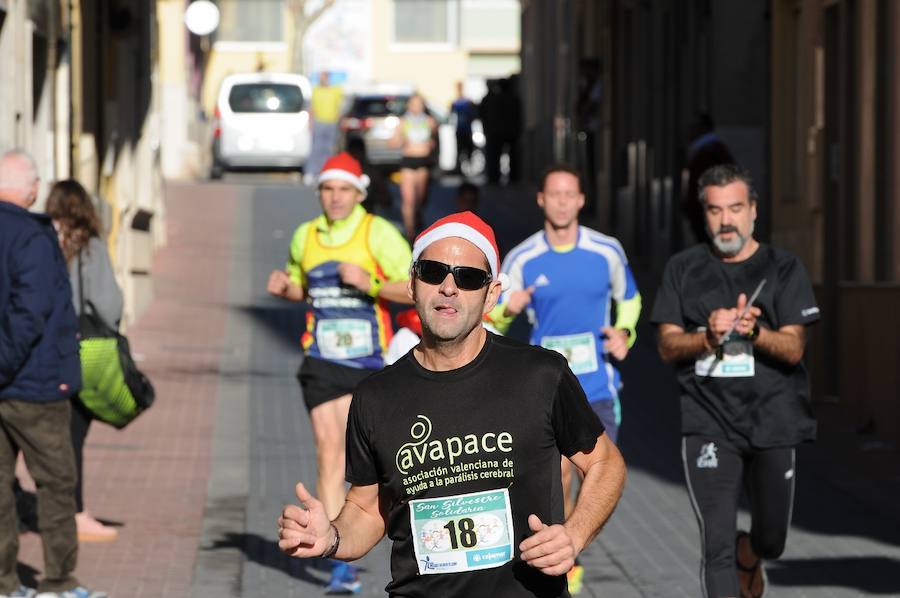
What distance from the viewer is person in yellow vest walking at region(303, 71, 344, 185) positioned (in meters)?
39.0

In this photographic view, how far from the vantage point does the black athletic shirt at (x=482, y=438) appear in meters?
4.95

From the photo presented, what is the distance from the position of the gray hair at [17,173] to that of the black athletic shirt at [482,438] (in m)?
4.13

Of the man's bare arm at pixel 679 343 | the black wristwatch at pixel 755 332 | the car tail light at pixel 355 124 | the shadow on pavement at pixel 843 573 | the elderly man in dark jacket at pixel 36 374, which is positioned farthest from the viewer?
the car tail light at pixel 355 124

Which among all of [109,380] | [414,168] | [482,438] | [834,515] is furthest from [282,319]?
[482,438]

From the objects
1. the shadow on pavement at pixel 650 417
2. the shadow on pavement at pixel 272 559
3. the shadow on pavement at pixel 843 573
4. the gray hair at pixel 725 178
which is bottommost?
the shadow on pavement at pixel 272 559

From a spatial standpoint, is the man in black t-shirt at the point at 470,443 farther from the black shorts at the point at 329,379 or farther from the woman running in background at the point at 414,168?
the woman running in background at the point at 414,168

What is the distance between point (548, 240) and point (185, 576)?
2.33 metres

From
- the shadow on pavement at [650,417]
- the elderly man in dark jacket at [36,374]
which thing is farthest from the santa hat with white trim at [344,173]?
the shadow on pavement at [650,417]

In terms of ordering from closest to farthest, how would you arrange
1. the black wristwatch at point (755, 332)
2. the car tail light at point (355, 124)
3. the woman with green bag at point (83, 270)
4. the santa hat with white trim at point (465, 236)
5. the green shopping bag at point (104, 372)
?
the santa hat with white trim at point (465, 236) → the black wristwatch at point (755, 332) → the woman with green bag at point (83, 270) → the green shopping bag at point (104, 372) → the car tail light at point (355, 124)

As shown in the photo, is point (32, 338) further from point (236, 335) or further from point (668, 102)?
point (668, 102)

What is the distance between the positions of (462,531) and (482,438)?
22 cm

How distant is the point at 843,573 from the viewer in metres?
9.77

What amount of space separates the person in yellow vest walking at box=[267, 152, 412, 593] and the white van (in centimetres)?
2931

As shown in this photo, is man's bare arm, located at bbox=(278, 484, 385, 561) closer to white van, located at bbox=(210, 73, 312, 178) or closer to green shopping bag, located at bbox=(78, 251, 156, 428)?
green shopping bag, located at bbox=(78, 251, 156, 428)
